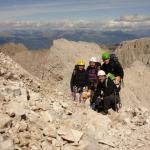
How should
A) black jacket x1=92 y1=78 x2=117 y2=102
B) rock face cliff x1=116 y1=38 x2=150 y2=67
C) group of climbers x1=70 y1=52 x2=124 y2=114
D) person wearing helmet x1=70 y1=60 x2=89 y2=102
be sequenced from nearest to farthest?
black jacket x1=92 y1=78 x2=117 y2=102, group of climbers x1=70 y1=52 x2=124 y2=114, person wearing helmet x1=70 y1=60 x2=89 y2=102, rock face cliff x1=116 y1=38 x2=150 y2=67

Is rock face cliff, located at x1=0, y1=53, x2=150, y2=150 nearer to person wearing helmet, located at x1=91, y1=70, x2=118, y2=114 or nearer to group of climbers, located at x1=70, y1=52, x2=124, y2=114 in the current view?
person wearing helmet, located at x1=91, y1=70, x2=118, y2=114

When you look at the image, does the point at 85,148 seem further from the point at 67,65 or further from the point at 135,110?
the point at 67,65

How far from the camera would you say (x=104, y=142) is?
1316cm

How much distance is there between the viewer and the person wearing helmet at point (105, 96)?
15797 mm

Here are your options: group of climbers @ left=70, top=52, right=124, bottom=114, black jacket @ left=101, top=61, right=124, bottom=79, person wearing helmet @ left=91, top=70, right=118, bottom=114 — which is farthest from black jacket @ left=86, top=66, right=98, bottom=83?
person wearing helmet @ left=91, top=70, right=118, bottom=114

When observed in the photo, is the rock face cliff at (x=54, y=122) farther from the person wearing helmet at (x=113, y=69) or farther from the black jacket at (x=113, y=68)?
the black jacket at (x=113, y=68)

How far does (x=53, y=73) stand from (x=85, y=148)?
27.3 meters

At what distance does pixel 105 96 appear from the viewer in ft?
52.6

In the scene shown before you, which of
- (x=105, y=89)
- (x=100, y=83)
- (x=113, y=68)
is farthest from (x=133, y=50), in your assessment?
(x=100, y=83)

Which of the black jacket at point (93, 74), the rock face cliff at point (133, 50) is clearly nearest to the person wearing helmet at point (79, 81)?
the black jacket at point (93, 74)

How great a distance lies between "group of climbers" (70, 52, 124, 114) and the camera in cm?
1592

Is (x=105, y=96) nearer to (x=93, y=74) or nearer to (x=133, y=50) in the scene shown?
(x=93, y=74)

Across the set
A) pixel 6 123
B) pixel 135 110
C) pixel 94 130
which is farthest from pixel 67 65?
pixel 6 123

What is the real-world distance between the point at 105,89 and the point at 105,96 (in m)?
0.29
